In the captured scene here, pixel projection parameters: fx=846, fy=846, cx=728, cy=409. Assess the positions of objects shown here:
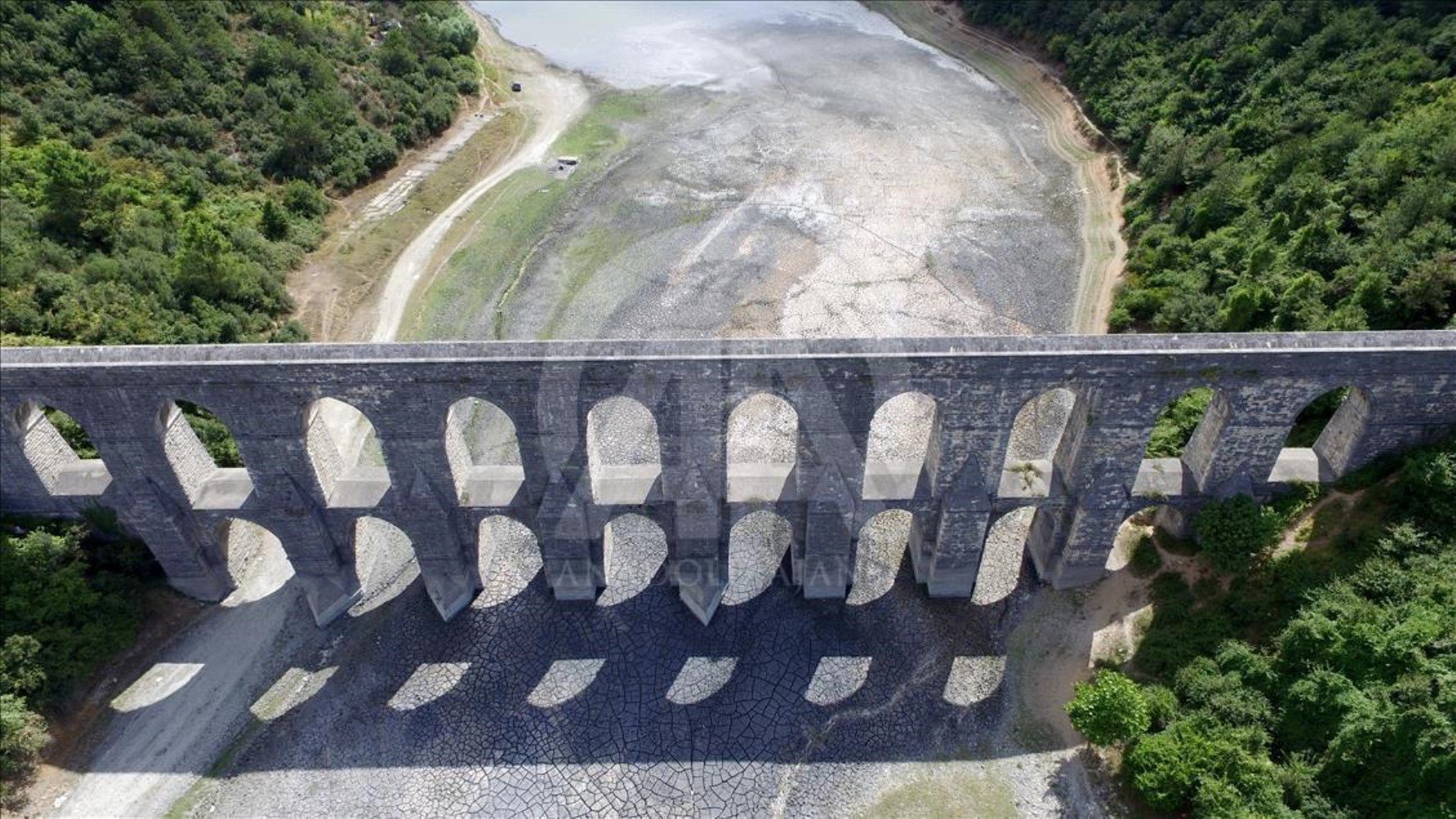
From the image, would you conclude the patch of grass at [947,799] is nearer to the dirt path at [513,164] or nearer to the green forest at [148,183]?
the green forest at [148,183]

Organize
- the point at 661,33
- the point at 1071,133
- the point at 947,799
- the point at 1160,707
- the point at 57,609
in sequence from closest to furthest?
the point at 1160,707 < the point at 947,799 < the point at 57,609 < the point at 1071,133 < the point at 661,33

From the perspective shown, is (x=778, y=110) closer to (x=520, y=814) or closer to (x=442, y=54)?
(x=442, y=54)

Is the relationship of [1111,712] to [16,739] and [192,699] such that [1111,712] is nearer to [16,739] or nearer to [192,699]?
[192,699]

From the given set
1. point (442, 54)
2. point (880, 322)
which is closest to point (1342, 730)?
point (880, 322)

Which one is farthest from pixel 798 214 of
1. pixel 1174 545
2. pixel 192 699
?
pixel 192 699

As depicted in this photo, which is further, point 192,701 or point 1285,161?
point 1285,161

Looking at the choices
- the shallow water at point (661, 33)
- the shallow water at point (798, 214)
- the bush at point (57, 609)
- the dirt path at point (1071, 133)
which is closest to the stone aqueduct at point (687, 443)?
the bush at point (57, 609)
